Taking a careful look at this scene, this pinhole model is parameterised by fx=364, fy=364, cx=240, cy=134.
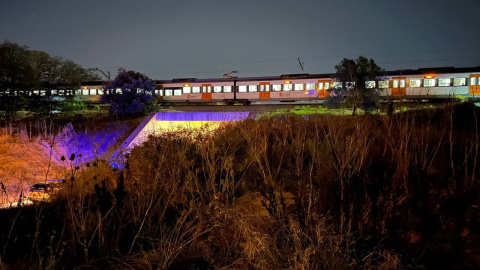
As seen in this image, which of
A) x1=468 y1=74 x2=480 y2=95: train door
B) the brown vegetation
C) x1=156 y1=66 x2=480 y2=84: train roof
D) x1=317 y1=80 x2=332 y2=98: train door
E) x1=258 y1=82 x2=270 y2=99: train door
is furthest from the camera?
Result: x1=258 y1=82 x2=270 y2=99: train door

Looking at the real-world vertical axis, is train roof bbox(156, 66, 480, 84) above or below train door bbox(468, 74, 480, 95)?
above

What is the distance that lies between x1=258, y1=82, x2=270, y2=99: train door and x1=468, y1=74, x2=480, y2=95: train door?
520 inches

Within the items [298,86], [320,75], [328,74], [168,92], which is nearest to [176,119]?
[168,92]

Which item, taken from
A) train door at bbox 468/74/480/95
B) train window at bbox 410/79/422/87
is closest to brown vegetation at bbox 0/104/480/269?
train window at bbox 410/79/422/87

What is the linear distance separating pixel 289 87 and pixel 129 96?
1132 centimetres

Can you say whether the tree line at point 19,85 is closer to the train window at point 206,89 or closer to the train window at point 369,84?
the train window at point 206,89

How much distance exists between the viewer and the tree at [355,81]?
65.5 ft

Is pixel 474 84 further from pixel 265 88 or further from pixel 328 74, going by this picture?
pixel 265 88

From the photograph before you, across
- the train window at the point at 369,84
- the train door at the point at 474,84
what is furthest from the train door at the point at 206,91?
the train door at the point at 474,84

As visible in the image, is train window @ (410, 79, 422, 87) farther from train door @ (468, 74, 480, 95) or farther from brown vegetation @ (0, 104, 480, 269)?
brown vegetation @ (0, 104, 480, 269)

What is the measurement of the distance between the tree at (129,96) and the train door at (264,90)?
8.02 m

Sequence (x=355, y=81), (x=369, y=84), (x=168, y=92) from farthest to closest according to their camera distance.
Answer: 1. (x=168, y=92)
2. (x=369, y=84)
3. (x=355, y=81)

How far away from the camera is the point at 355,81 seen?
19.8m

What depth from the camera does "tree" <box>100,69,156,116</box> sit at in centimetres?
2278
